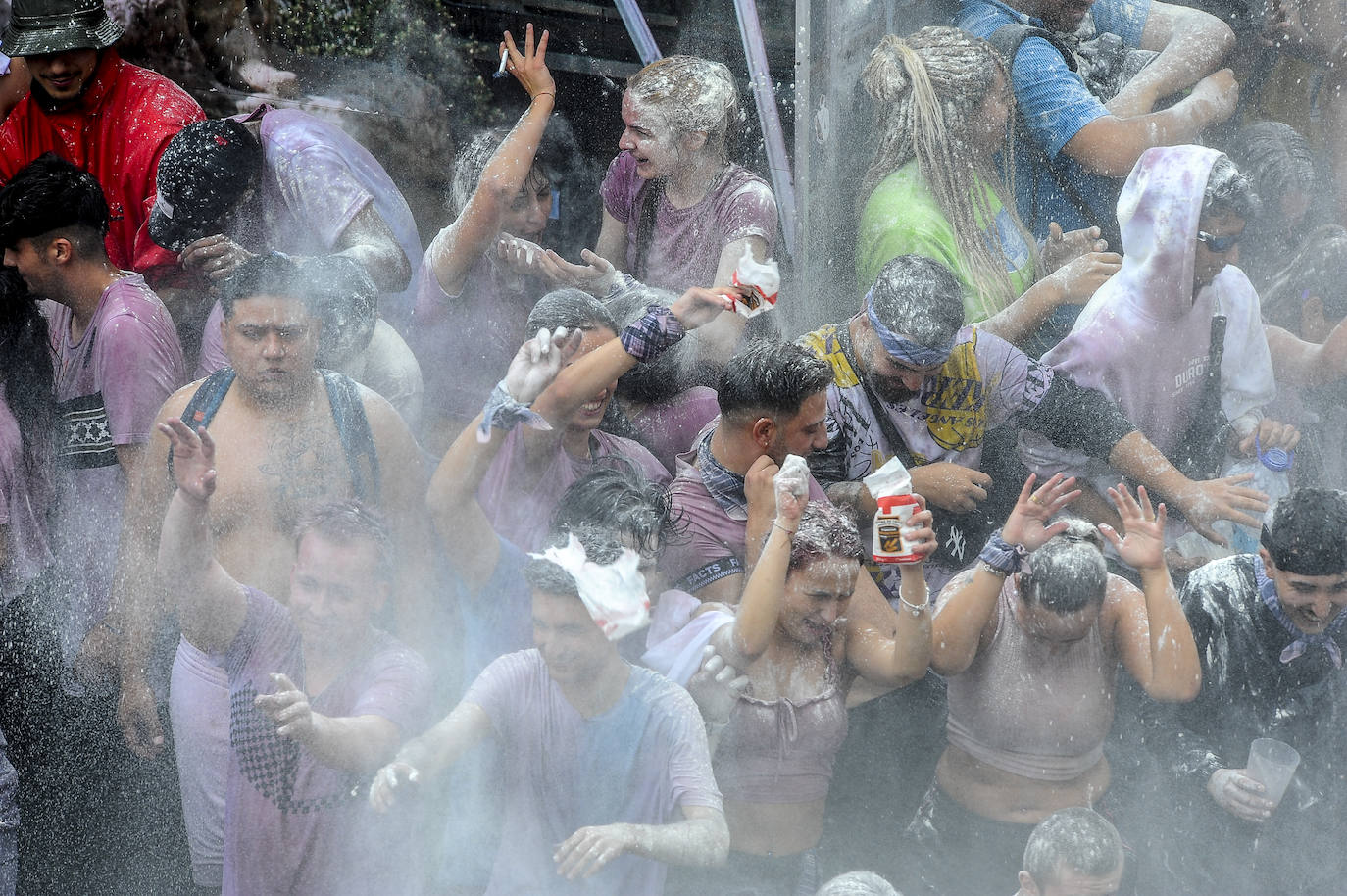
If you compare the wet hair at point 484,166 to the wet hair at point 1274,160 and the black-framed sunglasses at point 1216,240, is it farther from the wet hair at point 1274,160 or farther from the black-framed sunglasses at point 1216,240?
the wet hair at point 1274,160

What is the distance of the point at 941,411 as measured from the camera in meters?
3.53

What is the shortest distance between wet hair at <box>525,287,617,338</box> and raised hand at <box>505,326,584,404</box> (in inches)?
5.7

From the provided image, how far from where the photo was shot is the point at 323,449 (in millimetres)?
3197

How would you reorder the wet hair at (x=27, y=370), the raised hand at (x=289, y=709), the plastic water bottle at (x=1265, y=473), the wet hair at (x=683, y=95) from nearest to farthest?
the raised hand at (x=289, y=709), the wet hair at (x=27, y=370), the plastic water bottle at (x=1265, y=473), the wet hair at (x=683, y=95)

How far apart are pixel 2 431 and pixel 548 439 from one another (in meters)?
1.60

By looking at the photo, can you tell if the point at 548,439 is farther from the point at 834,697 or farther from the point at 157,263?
the point at 157,263

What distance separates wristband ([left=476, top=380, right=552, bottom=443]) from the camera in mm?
3004

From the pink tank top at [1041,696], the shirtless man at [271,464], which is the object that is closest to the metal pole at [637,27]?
the shirtless man at [271,464]

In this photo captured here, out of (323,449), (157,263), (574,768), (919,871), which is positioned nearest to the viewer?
(574,768)

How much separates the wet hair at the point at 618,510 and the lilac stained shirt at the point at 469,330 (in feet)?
2.23

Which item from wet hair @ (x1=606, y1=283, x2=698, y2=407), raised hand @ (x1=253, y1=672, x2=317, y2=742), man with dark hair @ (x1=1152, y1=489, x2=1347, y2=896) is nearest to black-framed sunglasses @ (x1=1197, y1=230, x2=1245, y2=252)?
man with dark hair @ (x1=1152, y1=489, x2=1347, y2=896)

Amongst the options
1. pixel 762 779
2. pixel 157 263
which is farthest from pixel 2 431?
pixel 762 779

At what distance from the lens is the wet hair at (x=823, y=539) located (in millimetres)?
3057

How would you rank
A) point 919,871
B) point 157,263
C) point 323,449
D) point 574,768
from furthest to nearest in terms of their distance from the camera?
point 157,263, point 919,871, point 323,449, point 574,768
